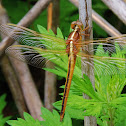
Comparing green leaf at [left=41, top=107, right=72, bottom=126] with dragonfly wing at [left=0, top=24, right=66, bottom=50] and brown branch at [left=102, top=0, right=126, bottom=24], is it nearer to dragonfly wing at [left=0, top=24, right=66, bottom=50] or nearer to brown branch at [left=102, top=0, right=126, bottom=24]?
dragonfly wing at [left=0, top=24, right=66, bottom=50]

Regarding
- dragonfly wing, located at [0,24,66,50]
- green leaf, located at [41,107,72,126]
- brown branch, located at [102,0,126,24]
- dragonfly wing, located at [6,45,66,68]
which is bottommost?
green leaf, located at [41,107,72,126]

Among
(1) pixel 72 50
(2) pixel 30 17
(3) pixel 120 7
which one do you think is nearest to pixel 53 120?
(1) pixel 72 50

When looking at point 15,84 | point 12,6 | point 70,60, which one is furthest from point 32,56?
point 12,6

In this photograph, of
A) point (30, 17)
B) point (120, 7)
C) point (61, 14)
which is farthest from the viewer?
point (61, 14)

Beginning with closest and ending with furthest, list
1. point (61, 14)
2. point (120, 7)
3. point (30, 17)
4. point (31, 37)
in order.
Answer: point (120, 7) → point (31, 37) → point (30, 17) → point (61, 14)

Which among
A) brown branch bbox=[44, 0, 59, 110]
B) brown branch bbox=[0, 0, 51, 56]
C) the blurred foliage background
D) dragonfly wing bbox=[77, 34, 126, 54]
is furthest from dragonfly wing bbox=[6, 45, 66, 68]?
the blurred foliage background

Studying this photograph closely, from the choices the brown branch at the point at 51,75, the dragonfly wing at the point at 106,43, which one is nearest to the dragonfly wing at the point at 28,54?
the dragonfly wing at the point at 106,43

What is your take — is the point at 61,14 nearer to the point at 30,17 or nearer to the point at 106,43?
the point at 30,17
